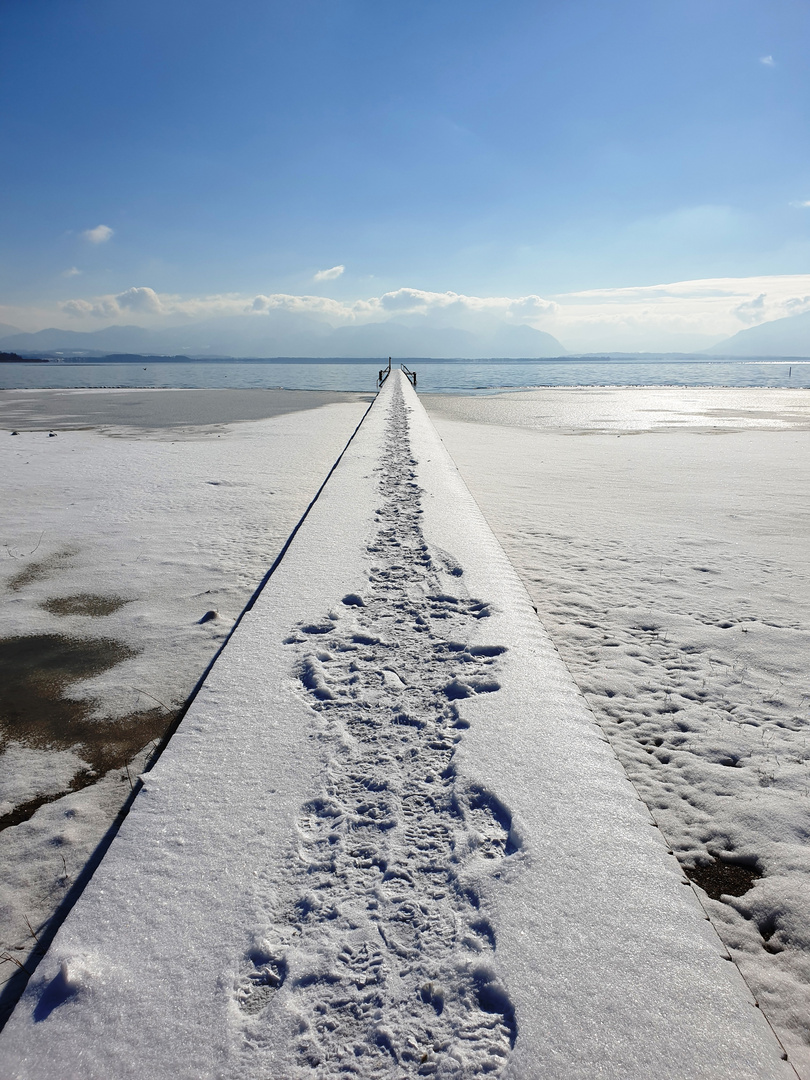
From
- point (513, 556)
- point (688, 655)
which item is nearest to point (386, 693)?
point (688, 655)

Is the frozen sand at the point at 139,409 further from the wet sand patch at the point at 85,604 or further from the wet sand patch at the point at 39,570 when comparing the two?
the wet sand patch at the point at 85,604

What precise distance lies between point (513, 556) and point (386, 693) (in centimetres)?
351

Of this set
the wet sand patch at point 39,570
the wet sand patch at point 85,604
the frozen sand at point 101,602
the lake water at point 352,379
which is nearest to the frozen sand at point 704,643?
the frozen sand at point 101,602

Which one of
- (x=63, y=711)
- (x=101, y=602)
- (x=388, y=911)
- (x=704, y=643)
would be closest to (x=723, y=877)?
(x=388, y=911)

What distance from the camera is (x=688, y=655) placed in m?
4.02

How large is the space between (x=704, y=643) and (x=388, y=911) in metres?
3.32

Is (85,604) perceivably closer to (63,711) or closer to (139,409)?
(63,711)

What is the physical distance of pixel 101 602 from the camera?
4.82 m

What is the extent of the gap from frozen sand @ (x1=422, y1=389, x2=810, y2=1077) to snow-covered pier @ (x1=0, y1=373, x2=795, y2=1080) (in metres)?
0.48

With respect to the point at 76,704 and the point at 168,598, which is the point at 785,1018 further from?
the point at 168,598

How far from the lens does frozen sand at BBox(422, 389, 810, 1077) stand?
226 centimetres

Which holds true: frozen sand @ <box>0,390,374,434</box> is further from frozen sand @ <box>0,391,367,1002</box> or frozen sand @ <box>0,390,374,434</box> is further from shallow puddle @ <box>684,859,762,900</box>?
shallow puddle @ <box>684,859,762,900</box>

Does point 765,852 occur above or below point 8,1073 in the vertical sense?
below

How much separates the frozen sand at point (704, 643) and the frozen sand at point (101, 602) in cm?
260
